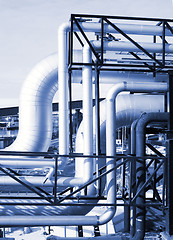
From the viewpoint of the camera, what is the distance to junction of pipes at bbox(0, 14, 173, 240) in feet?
21.1

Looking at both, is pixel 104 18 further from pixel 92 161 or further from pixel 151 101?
pixel 92 161

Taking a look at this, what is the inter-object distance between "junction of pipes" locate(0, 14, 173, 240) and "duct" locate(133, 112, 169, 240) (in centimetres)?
2

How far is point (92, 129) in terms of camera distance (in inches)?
262

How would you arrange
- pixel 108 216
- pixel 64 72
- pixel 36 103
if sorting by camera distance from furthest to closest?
Result: pixel 36 103 < pixel 64 72 < pixel 108 216

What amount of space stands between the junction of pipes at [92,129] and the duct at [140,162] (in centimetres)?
2

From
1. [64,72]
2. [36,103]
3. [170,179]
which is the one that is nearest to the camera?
[170,179]

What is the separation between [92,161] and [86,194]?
1008 millimetres

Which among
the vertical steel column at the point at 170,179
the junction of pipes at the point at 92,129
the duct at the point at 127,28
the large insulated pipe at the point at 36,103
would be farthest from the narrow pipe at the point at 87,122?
the vertical steel column at the point at 170,179

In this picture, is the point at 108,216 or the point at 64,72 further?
the point at 64,72

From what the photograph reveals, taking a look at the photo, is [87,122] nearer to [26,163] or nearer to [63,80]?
[63,80]

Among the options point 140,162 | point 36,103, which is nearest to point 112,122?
point 140,162

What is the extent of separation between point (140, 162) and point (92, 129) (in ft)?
5.14

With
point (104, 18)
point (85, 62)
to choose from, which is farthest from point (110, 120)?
point (104, 18)

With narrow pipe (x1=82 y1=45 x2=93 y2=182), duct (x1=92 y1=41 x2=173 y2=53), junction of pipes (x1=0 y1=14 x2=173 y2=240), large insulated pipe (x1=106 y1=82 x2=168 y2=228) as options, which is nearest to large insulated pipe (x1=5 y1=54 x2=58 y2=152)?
junction of pipes (x1=0 y1=14 x2=173 y2=240)
